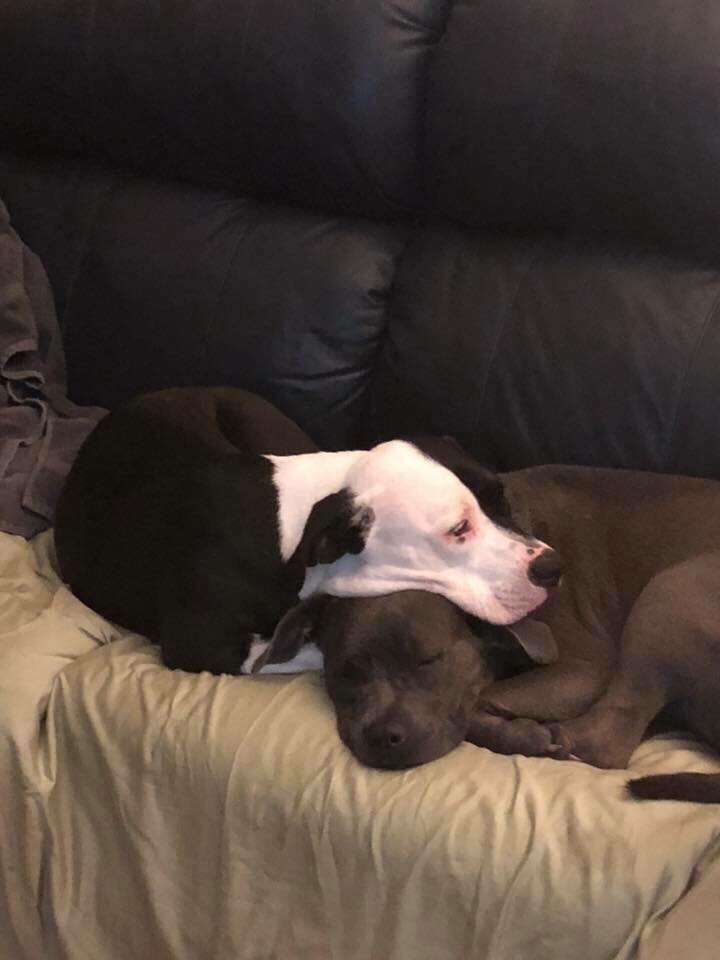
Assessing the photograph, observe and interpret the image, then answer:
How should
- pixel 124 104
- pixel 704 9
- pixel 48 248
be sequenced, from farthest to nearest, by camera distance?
pixel 48 248 → pixel 124 104 → pixel 704 9

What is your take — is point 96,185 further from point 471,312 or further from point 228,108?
point 471,312

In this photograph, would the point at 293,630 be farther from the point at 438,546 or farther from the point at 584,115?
the point at 584,115

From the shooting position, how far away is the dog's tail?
136 centimetres

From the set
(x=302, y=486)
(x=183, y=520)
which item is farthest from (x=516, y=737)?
(x=183, y=520)

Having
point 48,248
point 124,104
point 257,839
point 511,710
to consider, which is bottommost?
point 257,839

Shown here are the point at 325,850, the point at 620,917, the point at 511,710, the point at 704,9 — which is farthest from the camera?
the point at 704,9

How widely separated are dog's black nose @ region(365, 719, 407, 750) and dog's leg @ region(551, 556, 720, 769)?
0.23 meters

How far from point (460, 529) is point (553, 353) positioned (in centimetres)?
51

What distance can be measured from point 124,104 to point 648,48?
1.06 metres

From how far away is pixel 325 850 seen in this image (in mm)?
1492

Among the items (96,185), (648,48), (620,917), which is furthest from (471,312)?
(620,917)

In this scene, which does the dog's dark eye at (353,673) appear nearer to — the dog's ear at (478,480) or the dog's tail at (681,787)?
the dog's ear at (478,480)

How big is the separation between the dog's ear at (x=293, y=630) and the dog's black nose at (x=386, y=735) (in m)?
0.21

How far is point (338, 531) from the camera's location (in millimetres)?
1625
